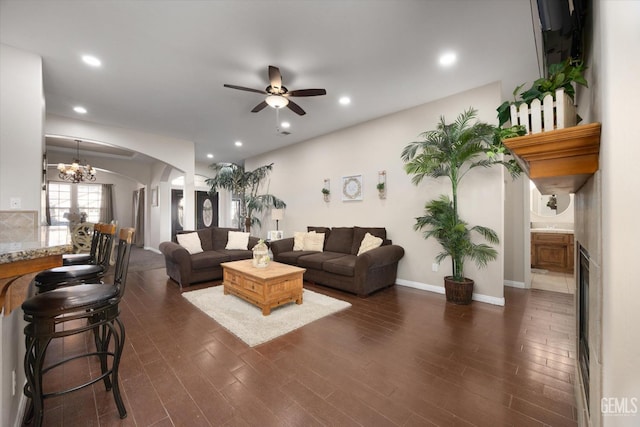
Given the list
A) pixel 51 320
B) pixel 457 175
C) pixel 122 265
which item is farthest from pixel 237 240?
pixel 457 175

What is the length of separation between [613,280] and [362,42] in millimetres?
2650

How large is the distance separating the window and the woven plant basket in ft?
37.3

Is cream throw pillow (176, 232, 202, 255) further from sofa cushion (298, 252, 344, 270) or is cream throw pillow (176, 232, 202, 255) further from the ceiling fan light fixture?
the ceiling fan light fixture

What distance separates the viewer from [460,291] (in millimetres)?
3324

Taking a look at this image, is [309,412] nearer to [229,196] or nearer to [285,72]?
[285,72]

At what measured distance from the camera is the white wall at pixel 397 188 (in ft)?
11.3

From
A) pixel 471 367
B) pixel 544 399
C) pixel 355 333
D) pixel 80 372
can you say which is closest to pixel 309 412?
pixel 355 333

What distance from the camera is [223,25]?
7.54 ft

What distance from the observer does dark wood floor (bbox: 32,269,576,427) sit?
153cm

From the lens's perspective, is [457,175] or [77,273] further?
[457,175]

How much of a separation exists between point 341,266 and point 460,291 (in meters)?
1.63

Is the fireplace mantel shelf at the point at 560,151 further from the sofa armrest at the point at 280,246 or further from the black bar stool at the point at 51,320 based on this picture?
the sofa armrest at the point at 280,246

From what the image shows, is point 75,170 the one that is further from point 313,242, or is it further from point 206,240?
point 313,242

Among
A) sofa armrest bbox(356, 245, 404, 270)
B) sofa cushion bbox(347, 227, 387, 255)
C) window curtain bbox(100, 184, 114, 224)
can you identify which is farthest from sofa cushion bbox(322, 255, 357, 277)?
window curtain bbox(100, 184, 114, 224)
